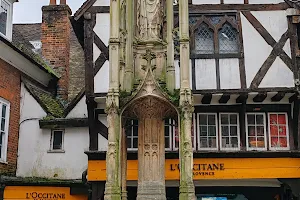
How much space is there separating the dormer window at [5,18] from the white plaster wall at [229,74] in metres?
6.68

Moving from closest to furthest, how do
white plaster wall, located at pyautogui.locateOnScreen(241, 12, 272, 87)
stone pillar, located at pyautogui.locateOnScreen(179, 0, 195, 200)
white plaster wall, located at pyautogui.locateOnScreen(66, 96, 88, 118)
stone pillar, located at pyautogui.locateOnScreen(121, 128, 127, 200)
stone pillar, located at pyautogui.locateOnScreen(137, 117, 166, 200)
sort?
stone pillar, located at pyautogui.locateOnScreen(179, 0, 195, 200)
stone pillar, located at pyautogui.locateOnScreen(137, 117, 166, 200)
stone pillar, located at pyautogui.locateOnScreen(121, 128, 127, 200)
white plaster wall, located at pyautogui.locateOnScreen(241, 12, 272, 87)
white plaster wall, located at pyautogui.locateOnScreen(66, 96, 88, 118)

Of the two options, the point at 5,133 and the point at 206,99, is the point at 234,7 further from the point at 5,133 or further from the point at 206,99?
the point at 5,133

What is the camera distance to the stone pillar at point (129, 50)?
977 centimetres

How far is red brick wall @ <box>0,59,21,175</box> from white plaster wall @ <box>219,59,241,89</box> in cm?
643

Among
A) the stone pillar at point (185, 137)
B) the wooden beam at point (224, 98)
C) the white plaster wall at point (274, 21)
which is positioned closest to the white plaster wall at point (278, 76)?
the white plaster wall at point (274, 21)

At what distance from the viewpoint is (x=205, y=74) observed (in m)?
14.5

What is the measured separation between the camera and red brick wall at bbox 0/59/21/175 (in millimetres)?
15109

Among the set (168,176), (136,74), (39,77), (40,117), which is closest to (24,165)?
(40,117)

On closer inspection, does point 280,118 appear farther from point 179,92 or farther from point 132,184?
point 179,92

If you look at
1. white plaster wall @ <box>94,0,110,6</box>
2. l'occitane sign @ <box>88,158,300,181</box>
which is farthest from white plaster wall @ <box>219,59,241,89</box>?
white plaster wall @ <box>94,0,110,6</box>

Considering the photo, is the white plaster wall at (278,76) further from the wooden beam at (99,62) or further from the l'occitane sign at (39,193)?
the l'occitane sign at (39,193)

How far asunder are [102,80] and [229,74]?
3.70 metres

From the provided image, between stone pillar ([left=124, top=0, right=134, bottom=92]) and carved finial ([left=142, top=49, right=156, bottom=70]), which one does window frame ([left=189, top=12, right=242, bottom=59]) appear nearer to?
stone pillar ([left=124, top=0, right=134, bottom=92])

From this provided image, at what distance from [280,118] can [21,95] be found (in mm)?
8193
